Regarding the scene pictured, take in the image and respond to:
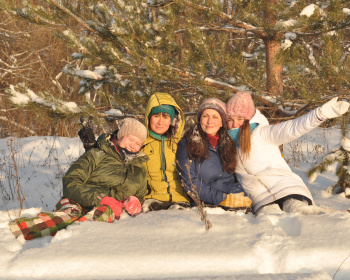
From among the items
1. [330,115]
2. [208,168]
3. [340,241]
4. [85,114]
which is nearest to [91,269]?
[340,241]

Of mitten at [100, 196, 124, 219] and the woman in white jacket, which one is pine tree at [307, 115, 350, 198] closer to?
the woman in white jacket

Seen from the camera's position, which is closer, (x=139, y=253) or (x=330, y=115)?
(x=139, y=253)

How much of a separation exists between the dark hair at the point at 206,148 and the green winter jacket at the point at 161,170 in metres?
0.22

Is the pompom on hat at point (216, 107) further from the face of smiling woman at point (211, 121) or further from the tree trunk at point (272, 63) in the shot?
the tree trunk at point (272, 63)

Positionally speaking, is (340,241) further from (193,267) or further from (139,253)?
(139,253)

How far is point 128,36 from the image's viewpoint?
3814 mm

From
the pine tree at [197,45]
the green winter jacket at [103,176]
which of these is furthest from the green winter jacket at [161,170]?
the pine tree at [197,45]

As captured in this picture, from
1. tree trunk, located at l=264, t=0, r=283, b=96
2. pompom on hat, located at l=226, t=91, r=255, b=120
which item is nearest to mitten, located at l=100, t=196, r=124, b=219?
pompom on hat, located at l=226, t=91, r=255, b=120

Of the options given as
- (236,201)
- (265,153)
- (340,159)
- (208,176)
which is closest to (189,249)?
(236,201)

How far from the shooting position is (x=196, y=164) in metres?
2.99

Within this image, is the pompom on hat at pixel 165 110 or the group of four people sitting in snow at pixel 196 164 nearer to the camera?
the group of four people sitting in snow at pixel 196 164

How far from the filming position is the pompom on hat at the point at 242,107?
2.99 meters

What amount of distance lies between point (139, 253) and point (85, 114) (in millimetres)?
2532

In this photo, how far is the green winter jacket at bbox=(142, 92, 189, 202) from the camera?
3086mm
